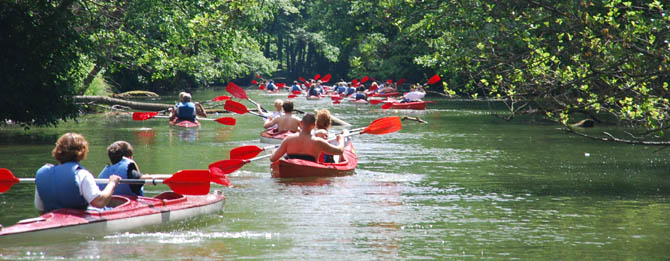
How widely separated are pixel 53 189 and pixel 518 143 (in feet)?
47.4

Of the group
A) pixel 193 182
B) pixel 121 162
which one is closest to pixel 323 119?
pixel 193 182

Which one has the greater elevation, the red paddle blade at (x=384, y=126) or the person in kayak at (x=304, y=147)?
the red paddle blade at (x=384, y=126)

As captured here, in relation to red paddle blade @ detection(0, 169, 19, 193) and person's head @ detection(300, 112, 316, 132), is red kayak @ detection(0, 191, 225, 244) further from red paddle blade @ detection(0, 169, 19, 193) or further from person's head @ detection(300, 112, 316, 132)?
person's head @ detection(300, 112, 316, 132)

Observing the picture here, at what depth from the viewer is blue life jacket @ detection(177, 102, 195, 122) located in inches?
952

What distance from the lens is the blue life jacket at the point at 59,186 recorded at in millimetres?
8281

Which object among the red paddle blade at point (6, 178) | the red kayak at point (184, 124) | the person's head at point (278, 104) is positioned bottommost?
the red kayak at point (184, 124)

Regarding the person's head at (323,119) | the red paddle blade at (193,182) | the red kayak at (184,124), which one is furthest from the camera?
the red kayak at (184,124)

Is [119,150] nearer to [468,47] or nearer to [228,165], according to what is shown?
[228,165]

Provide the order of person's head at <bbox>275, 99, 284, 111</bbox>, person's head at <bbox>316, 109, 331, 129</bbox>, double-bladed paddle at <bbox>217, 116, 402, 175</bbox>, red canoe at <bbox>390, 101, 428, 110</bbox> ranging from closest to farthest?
double-bladed paddle at <bbox>217, 116, 402, 175</bbox> → person's head at <bbox>316, 109, 331, 129</bbox> → person's head at <bbox>275, 99, 284, 111</bbox> → red canoe at <bbox>390, 101, 428, 110</bbox>

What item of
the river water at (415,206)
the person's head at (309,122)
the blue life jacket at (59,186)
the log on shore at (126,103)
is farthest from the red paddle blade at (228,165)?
the log on shore at (126,103)

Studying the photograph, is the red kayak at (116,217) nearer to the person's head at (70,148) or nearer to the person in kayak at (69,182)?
the person in kayak at (69,182)

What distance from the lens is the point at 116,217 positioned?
29.7 ft

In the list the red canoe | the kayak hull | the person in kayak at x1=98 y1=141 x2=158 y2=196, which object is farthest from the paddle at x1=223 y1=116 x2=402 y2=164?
the red canoe

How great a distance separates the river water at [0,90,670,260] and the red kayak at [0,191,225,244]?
4.1 inches
